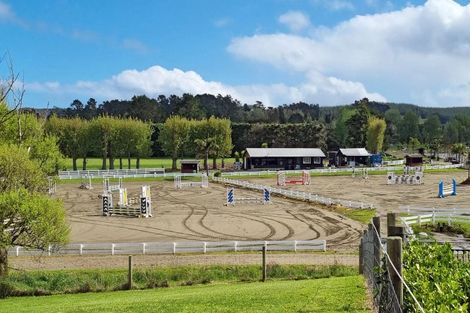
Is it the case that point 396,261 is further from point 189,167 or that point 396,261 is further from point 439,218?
point 189,167

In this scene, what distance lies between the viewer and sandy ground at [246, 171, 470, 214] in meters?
45.4

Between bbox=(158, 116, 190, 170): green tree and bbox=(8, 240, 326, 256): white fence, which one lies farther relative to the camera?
bbox=(158, 116, 190, 170): green tree

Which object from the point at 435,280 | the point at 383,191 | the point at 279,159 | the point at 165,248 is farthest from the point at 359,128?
the point at 435,280

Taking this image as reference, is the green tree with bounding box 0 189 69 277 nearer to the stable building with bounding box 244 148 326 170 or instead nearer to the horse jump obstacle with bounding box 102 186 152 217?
the horse jump obstacle with bounding box 102 186 152 217

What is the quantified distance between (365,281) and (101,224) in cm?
2687

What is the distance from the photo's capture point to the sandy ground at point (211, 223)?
3125 centimetres

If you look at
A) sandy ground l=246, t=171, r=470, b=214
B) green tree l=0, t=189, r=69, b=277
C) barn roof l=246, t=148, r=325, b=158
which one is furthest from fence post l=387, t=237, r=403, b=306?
barn roof l=246, t=148, r=325, b=158

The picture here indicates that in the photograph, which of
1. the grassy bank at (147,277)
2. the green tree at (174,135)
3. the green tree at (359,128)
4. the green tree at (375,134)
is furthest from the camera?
the green tree at (359,128)

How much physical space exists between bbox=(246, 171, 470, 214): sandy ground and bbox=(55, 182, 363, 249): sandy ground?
7.23m

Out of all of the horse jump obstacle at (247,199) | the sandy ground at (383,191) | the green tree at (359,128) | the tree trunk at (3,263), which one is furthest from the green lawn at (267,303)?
the green tree at (359,128)

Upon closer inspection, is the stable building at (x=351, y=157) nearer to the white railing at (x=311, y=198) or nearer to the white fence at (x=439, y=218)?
the white railing at (x=311, y=198)

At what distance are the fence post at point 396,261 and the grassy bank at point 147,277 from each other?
536 inches

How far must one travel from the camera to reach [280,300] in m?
11.3

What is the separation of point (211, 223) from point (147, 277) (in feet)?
52.2
